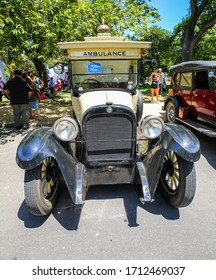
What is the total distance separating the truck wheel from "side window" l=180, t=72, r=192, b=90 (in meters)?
0.64

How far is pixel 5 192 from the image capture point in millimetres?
3596

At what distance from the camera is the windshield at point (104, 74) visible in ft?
12.5

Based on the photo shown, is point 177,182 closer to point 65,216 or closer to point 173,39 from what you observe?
point 65,216

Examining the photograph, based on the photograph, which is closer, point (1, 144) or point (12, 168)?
point (12, 168)

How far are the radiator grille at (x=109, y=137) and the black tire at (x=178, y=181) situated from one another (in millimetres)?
646

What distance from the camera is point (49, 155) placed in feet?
8.75

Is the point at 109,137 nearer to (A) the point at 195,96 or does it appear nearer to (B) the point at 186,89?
(A) the point at 195,96

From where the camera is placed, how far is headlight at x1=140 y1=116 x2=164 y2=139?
2922mm

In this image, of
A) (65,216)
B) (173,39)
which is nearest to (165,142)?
(65,216)

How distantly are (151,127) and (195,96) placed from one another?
11.5 ft

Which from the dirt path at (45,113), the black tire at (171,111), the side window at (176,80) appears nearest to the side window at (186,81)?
the side window at (176,80)

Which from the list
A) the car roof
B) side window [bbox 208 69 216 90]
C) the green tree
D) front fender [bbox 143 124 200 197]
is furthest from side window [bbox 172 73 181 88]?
the green tree

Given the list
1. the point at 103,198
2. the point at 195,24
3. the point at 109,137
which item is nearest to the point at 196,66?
the point at 109,137

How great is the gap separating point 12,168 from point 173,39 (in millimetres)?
20193
